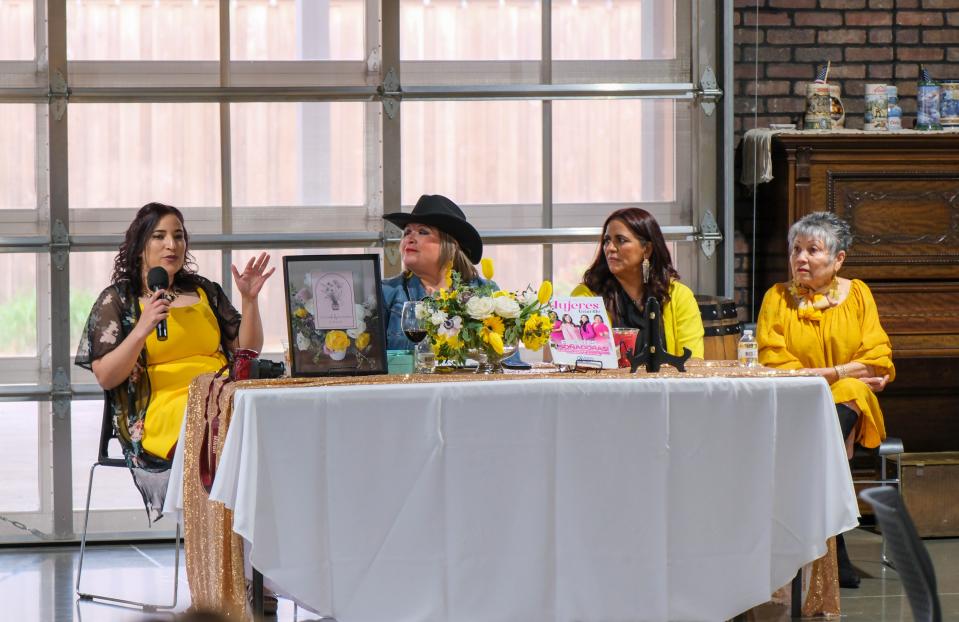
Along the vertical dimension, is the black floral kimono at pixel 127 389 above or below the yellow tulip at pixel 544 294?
below

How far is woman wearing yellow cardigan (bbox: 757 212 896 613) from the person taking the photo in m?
4.30

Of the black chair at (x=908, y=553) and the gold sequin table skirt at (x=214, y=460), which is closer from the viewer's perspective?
the black chair at (x=908, y=553)

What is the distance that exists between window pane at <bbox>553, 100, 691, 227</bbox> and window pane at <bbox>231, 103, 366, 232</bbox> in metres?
0.82

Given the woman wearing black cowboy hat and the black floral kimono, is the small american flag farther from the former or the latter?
the black floral kimono

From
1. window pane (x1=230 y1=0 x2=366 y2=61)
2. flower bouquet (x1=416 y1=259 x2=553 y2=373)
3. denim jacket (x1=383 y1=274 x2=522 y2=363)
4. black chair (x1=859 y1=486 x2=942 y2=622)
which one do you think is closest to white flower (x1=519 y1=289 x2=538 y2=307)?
flower bouquet (x1=416 y1=259 x2=553 y2=373)

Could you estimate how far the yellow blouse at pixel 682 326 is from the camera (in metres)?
4.15

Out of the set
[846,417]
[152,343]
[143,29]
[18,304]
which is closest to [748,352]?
[846,417]

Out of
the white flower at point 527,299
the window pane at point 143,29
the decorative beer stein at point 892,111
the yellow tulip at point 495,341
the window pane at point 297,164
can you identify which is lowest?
the yellow tulip at point 495,341

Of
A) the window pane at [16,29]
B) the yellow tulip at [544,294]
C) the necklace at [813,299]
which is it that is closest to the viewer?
the yellow tulip at [544,294]

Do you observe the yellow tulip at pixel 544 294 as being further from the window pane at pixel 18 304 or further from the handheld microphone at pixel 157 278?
the window pane at pixel 18 304

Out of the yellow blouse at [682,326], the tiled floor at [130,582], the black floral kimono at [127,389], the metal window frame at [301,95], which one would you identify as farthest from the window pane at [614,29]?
the tiled floor at [130,582]

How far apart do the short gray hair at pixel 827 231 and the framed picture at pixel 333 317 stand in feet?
5.75

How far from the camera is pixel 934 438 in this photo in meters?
5.37

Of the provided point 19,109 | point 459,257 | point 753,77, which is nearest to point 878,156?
point 753,77
